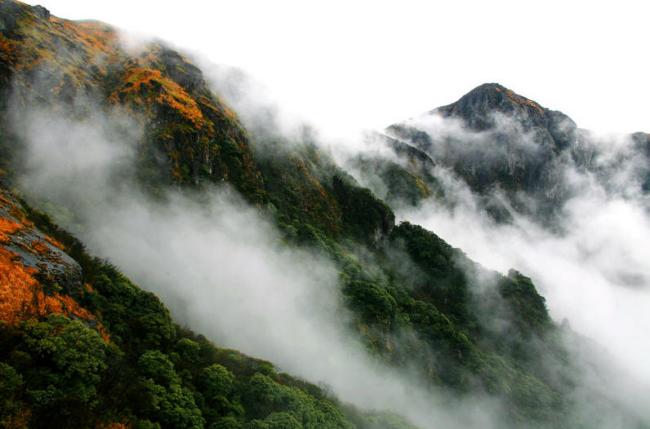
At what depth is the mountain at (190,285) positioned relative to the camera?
88.5ft

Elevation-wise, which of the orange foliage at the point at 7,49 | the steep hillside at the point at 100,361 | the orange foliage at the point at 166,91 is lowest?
the steep hillside at the point at 100,361

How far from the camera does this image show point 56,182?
68000 millimetres

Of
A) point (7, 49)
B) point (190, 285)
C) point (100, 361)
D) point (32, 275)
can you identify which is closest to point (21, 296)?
point (32, 275)

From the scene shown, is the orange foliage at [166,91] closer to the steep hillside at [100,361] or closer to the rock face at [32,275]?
the steep hillside at [100,361]

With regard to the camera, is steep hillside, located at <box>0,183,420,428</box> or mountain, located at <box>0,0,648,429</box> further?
mountain, located at <box>0,0,648,429</box>

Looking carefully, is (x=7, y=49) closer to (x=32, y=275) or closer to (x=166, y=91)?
(x=166, y=91)

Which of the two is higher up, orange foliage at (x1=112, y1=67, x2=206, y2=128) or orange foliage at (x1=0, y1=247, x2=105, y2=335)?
orange foliage at (x1=112, y1=67, x2=206, y2=128)

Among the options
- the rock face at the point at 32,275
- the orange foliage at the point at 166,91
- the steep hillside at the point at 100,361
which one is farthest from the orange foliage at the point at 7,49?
the rock face at the point at 32,275

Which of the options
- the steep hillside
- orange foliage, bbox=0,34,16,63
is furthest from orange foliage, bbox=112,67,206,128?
the steep hillside

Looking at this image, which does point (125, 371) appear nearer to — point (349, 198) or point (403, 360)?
point (403, 360)

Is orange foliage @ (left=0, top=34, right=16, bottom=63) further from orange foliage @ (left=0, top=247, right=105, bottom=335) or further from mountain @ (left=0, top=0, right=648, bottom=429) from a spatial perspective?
orange foliage @ (left=0, top=247, right=105, bottom=335)

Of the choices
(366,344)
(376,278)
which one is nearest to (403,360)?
(366,344)

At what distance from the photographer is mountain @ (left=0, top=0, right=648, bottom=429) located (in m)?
27.0

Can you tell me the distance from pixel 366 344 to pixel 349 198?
184ft
